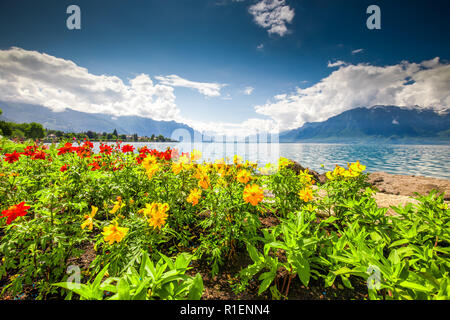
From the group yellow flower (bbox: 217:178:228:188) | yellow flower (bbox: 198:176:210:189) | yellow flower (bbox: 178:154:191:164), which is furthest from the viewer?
yellow flower (bbox: 178:154:191:164)

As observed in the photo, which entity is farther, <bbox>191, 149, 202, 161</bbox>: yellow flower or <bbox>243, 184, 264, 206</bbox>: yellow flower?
<bbox>191, 149, 202, 161</bbox>: yellow flower

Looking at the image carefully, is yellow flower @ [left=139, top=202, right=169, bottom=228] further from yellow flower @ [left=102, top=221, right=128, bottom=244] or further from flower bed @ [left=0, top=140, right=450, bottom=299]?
yellow flower @ [left=102, top=221, right=128, bottom=244]

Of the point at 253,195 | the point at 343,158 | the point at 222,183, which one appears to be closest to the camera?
the point at 253,195

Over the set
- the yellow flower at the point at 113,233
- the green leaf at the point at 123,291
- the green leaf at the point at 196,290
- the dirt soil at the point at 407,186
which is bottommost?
the dirt soil at the point at 407,186

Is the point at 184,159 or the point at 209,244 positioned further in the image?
the point at 184,159

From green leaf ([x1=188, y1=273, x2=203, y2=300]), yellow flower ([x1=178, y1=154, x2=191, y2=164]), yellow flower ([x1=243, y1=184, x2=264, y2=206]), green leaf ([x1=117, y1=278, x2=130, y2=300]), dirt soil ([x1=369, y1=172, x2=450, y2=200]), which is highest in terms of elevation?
yellow flower ([x1=178, y1=154, x2=191, y2=164])

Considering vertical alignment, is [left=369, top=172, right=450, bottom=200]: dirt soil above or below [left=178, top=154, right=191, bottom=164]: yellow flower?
below

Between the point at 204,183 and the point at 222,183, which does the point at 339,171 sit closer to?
the point at 222,183

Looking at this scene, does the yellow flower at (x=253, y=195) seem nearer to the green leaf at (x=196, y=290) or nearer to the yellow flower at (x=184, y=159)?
the green leaf at (x=196, y=290)

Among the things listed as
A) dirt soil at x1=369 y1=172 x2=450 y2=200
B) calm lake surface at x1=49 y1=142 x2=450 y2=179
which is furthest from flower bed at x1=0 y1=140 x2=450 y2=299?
dirt soil at x1=369 y1=172 x2=450 y2=200

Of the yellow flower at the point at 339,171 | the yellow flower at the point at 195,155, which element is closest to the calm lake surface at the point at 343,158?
the yellow flower at the point at 195,155

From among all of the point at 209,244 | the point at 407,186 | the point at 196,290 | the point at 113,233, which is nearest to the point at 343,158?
the point at 407,186
